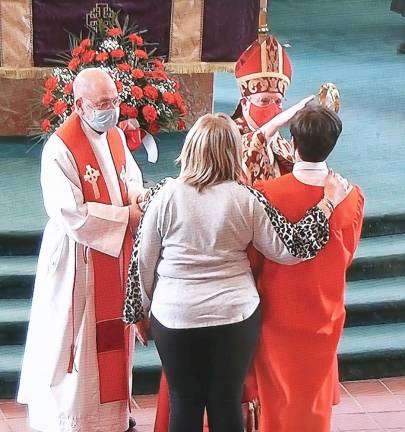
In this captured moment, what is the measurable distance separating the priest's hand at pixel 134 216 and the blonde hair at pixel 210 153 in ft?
2.15

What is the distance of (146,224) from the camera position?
12.9ft

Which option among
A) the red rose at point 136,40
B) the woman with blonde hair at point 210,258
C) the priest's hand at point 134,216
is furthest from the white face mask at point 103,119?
the red rose at point 136,40

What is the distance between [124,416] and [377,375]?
1525 millimetres

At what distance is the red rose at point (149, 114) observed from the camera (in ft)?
19.9

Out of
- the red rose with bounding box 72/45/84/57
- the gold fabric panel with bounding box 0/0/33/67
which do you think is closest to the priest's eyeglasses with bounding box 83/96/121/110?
the red rose with bounding box 72/45/84/57

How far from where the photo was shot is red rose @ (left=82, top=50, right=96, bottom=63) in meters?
6.37

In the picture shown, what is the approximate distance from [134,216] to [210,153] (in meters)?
0.75

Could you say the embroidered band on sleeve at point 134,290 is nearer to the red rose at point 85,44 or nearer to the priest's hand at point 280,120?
the priest's hand at point 280,120

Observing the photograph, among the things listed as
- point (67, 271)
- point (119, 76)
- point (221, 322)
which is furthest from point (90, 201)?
point (119, 76)

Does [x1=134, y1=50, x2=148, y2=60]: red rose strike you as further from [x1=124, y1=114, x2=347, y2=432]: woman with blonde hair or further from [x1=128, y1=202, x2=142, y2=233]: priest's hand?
[x1=124, y1=114, x2=347, y2=432]: woman with blonde hair

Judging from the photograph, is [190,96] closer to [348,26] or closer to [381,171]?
[381,171]

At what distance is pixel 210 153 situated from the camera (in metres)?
3.80

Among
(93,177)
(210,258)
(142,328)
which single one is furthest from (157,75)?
(210,258)

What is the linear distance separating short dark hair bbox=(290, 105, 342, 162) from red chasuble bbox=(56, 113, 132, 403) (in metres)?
0.88
